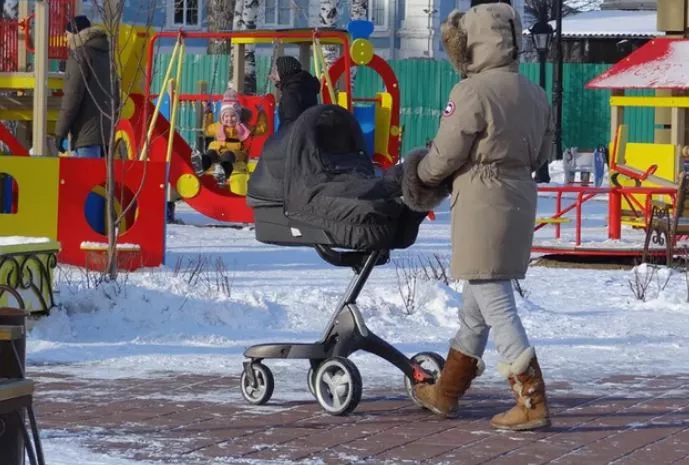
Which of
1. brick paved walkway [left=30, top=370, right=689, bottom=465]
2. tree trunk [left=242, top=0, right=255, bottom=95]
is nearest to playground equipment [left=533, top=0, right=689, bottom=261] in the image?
brick paved walkway [left=30, top=370, right=689, bottom=465]

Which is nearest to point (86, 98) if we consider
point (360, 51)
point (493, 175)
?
point (360, 51)

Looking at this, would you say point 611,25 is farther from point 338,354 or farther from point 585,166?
point 338,354

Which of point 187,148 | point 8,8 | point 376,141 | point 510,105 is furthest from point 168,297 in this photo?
point 8,8

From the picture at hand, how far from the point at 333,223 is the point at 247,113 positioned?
11.8 meters

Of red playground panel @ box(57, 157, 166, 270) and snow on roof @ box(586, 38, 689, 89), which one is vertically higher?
snow on roof @ box(586, 38, 689, 89)

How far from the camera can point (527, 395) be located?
677cm

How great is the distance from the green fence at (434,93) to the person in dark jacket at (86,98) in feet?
71.0

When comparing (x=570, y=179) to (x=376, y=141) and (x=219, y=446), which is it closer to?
(x=376, y=141)

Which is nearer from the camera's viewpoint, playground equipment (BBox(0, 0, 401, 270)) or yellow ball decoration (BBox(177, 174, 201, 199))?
playground equipment (BBox(0, 0, 401, 270))

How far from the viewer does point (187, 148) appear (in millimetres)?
18609

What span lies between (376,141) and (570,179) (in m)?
7.83

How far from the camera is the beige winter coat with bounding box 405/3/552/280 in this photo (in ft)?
22.0

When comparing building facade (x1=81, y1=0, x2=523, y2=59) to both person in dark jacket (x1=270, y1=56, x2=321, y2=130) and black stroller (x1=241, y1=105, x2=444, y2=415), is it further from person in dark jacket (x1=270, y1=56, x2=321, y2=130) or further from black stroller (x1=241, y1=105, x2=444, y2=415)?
black stroller (x1=241, y1=105, x2=444, y2=415)

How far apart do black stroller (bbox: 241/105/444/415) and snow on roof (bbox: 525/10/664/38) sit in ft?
119
